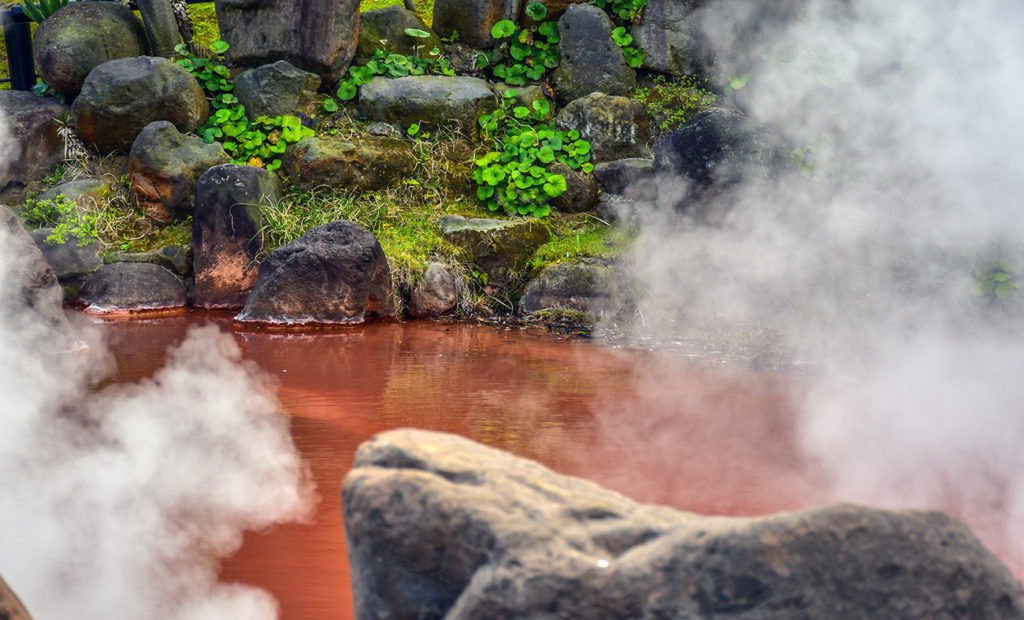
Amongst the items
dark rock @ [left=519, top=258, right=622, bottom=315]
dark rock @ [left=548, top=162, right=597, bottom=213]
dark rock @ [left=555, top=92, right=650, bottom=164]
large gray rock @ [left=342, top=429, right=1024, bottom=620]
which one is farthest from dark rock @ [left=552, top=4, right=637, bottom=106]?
large gray rock @ [left=342, top=429, right=1024, bottom=620]

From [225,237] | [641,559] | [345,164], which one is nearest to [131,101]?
[225,237]

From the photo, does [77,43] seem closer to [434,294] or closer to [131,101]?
[131,101]

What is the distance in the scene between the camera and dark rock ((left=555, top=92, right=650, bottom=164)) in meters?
7.50

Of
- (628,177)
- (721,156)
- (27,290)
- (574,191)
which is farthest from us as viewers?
(574,191)

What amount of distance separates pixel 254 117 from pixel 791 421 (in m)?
5.89

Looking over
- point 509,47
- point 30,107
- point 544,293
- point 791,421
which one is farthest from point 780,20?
point 30,107

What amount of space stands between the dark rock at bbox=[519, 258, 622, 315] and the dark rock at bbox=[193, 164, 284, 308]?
2297 millimetres

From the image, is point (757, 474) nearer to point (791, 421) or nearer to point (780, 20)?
point (791, 421)

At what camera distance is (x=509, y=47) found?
8180 mm

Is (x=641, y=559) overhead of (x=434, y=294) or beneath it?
overhead

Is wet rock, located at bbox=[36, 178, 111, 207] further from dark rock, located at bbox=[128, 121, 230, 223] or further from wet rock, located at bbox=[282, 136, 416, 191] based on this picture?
wet rock, located at bbox=[282, 136, 416, 191]

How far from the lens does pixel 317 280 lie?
6.04m

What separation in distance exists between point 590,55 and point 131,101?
425 centimetres

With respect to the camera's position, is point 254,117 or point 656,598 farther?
point 254,117
